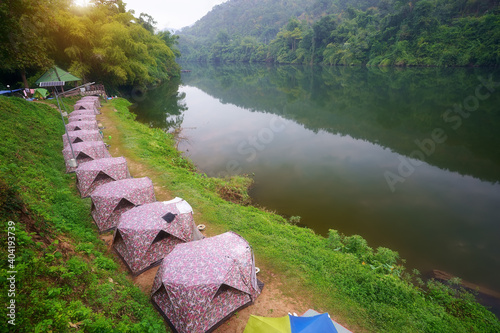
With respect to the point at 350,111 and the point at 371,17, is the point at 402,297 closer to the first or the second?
the point at 350,111

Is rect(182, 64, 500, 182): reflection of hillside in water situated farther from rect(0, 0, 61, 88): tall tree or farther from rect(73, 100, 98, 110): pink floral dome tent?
rect(0, 0, 61, 88): tall tree

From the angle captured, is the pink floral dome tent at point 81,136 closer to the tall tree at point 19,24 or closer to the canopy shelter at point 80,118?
the canopy shelter at point 80,118

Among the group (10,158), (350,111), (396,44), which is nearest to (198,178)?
(10,158)

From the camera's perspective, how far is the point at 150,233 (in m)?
7.22

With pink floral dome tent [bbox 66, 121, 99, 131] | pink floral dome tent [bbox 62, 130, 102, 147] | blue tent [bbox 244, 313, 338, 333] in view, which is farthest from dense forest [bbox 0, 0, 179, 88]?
blue tent [bbox 244, 313, 338, 333]

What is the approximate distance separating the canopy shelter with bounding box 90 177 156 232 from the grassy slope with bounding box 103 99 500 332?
8.34 ft

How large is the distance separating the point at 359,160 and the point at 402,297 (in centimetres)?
1258

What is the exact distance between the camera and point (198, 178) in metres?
14.4

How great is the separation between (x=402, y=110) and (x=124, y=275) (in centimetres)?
3155

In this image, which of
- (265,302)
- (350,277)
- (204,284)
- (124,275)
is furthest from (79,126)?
Result: (350,277)

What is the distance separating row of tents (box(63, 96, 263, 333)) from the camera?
5477 mm

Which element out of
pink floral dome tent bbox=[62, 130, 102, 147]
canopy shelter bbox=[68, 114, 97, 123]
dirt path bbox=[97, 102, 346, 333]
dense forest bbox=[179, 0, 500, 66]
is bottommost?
dirt path bbox=[97, 102, 346, 333]

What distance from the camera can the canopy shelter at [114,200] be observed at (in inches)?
344

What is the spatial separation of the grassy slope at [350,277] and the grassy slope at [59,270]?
13.0 feet
